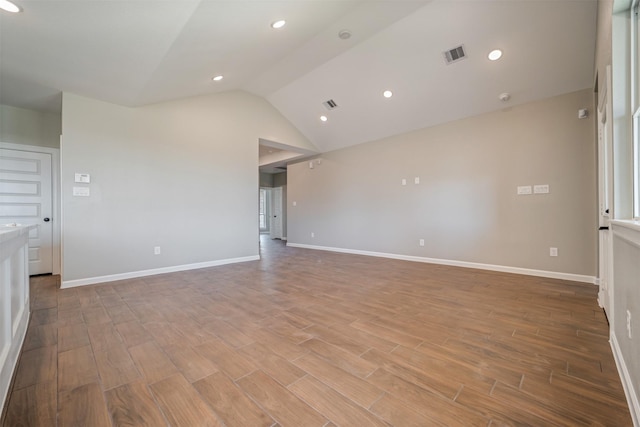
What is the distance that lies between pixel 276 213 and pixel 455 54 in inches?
306

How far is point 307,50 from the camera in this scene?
3783 mm

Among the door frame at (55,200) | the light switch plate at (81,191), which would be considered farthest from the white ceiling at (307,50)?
the light switch plate at (81,191)

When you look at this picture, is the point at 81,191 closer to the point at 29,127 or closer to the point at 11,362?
the point at 29,127

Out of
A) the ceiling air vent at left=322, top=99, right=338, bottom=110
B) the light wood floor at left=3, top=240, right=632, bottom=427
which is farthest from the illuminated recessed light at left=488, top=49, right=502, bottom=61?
the light wood floor at left=3, top=240, right=632, bottom=427

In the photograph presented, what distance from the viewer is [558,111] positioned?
3.67m

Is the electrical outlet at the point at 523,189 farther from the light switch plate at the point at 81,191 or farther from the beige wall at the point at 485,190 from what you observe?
the light switch plate at the point at 81,191

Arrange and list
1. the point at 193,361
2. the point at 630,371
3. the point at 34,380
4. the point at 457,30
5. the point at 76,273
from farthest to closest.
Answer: the point at 76,273
the point at 457,30
the point at 193,361
the point at 34,380
the point at 630,371

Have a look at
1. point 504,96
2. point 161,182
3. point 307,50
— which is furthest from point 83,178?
point 504,96

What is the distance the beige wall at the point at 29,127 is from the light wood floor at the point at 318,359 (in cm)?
241

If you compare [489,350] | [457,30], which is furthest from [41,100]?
[489,350]

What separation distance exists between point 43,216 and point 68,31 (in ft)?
11.0

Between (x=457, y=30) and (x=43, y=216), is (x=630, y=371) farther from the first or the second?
(x=43, y=216)

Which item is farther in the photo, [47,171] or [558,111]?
[47,171]

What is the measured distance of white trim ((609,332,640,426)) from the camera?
114cm
